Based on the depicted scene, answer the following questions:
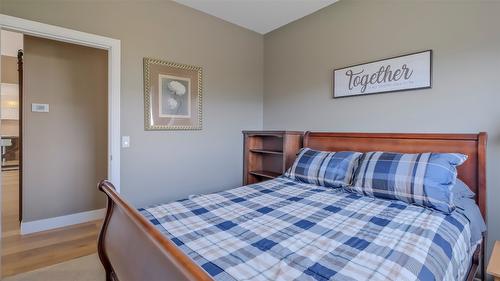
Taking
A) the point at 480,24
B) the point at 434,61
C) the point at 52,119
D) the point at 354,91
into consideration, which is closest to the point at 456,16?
the point at 480,24

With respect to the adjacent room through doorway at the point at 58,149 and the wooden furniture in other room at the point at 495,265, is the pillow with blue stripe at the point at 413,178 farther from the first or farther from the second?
the adjacent room through doorway at the point at 58,149

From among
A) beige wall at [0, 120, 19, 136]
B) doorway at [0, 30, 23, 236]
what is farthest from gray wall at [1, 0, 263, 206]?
beige wall at [0, 120, 19, 136]

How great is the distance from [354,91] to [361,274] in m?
2.12

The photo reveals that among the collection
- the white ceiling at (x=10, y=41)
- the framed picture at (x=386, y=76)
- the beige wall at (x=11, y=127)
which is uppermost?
the white ceiling at (x=10, y=41)

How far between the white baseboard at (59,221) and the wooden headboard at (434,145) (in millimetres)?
3139

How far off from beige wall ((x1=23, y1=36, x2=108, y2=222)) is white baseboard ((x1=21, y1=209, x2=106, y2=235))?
2.3 inches

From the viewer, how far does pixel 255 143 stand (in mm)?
3533

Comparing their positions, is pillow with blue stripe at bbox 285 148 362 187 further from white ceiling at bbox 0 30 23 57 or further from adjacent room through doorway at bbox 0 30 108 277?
white ceiling at bbox 0 30 23 57

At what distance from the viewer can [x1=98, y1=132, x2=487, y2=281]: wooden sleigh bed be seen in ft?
2.50

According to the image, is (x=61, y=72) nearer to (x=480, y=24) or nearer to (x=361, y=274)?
(x=361, y=274)

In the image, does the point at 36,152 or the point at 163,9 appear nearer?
the point at 163,9

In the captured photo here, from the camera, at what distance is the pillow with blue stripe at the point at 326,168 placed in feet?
7.14

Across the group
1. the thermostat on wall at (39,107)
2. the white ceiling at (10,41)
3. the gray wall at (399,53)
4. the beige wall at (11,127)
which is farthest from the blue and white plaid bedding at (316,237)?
the beige wall at (11,127)

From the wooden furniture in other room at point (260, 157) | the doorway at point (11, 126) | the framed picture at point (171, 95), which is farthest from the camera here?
the wooden furniture in other room at point (260, 157)
